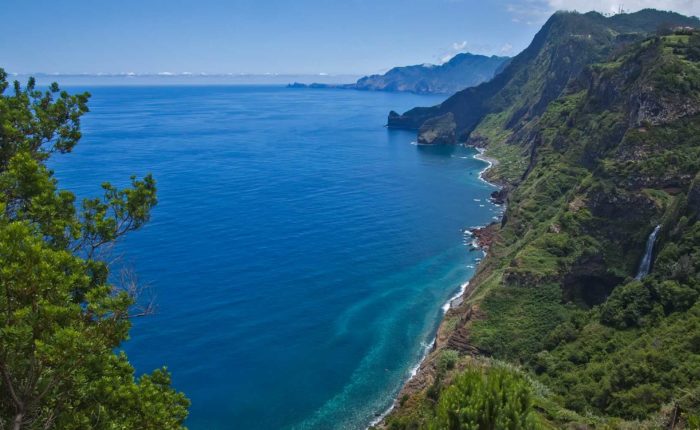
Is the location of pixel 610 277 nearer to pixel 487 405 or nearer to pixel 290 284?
pixel 290 284

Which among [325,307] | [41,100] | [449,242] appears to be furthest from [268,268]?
[41,100]

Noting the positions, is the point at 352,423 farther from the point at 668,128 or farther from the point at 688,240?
the point at 668,128

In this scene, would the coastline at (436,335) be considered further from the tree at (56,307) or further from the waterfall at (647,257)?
the tree at (56,307)

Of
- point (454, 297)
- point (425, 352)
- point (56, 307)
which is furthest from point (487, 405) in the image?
point (454, 297)

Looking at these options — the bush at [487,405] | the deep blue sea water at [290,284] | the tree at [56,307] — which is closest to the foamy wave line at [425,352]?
the deep blue sea water at [290,284]

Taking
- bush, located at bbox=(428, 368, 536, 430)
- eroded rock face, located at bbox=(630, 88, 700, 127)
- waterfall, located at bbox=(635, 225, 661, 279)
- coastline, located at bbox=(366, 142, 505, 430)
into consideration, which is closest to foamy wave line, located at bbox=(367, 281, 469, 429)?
coastline, located at bbox=(366, 142, 505, 430)
